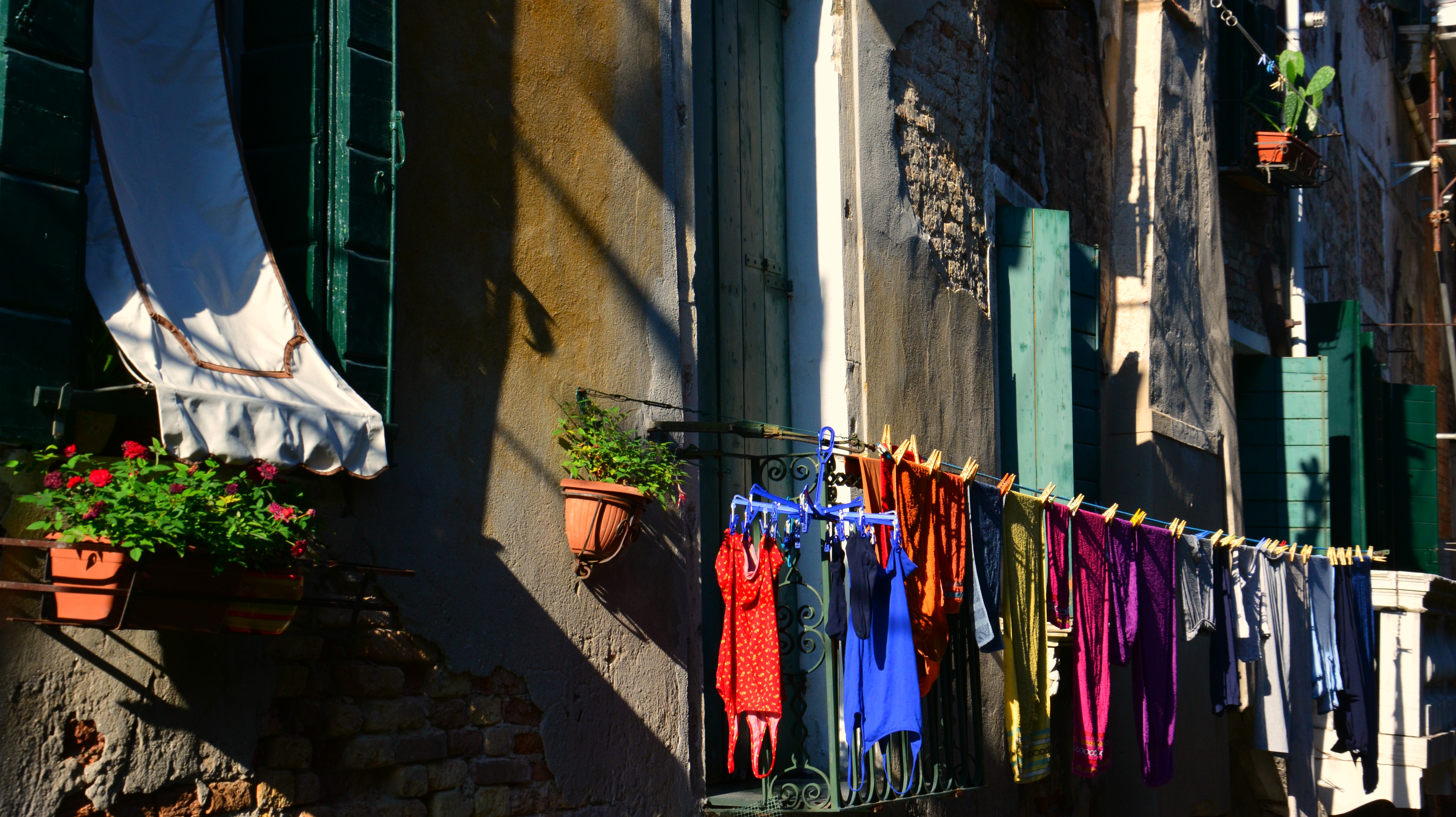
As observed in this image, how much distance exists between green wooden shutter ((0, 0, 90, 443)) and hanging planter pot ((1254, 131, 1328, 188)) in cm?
975

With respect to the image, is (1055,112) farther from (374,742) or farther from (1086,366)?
(374,742)

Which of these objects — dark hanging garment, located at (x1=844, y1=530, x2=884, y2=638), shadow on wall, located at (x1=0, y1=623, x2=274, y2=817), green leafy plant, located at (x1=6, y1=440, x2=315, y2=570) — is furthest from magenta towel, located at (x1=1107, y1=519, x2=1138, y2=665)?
green leafy plant, located at (x1=6, y1=440, x2=315, y2=570)

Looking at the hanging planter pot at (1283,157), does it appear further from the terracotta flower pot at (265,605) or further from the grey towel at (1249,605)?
the terracotta flower pot at (265,605)

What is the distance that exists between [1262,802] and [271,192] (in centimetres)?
897

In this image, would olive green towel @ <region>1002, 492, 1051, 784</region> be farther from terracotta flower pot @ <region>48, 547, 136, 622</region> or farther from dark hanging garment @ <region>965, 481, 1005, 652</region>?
terracotta flower pot @ <region>48, 547, 136, 622</region>

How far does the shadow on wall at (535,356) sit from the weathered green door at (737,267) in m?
0.64

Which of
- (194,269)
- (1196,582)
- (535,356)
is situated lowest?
(1196,582)

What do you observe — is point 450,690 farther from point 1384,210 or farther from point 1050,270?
point 1384,210

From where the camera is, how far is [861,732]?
534 centimetres

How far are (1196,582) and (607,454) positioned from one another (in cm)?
399

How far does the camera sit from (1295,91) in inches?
434

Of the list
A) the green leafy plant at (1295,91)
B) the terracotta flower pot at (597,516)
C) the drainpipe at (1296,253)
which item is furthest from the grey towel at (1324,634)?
the terracotta flower pot at (597,516)

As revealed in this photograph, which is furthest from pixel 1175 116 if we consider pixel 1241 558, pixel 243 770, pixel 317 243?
pixel 243 770

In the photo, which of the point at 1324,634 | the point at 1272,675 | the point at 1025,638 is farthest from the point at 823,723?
the point at 1324,634
